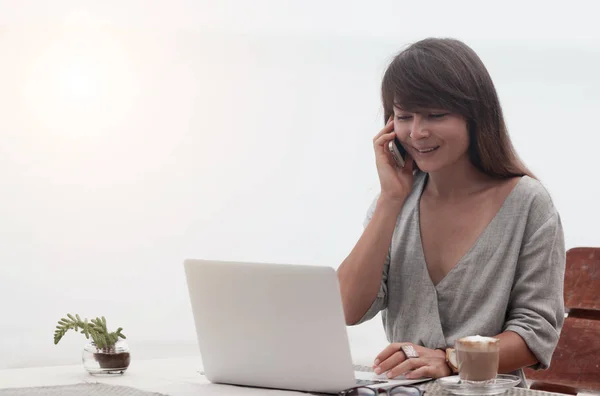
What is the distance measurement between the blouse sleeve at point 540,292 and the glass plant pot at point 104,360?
739 mm

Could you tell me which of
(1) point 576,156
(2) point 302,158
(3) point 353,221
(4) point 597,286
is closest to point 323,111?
(2) point 302,158

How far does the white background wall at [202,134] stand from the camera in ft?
14.6

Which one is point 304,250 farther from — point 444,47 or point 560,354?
point 444,47

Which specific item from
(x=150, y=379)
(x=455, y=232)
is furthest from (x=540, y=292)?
(x=150, y=379)

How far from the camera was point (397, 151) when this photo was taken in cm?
194

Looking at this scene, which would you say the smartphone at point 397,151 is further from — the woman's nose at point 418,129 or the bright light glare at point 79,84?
the bright light glare at point 79,84

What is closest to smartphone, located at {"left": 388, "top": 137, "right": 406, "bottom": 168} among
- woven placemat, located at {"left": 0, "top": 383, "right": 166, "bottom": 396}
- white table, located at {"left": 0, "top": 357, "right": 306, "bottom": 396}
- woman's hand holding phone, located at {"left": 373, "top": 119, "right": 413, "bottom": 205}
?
woman's hand holding phone, located at {"left": 373, "top": 119, "right": 413, "bottom": 205}

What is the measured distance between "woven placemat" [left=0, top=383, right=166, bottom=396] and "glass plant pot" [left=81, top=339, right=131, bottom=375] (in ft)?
0.38

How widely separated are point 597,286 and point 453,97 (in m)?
0.95

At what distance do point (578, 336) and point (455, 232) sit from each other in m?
0.74

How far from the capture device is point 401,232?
2000 mm

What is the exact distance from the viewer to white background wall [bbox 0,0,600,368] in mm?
4457

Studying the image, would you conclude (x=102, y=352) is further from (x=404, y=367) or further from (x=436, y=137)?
(x=436, y=137)

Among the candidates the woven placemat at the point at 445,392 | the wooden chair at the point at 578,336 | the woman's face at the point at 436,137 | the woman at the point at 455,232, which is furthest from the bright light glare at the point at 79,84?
the woven placemat at the point at 445,392
